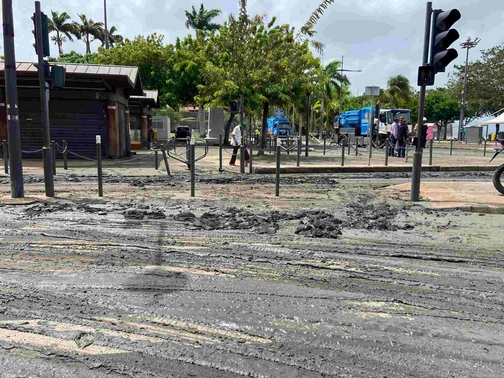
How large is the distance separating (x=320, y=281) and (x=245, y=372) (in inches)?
73.0

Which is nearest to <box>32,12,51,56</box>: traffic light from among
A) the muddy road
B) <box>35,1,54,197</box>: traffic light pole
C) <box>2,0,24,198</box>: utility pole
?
<box>35,1,54,197</box>: traffic light pole

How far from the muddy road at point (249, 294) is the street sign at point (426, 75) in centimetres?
261

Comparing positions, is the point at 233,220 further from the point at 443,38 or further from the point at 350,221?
the point at 443,38

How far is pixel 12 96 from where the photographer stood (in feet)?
29.2

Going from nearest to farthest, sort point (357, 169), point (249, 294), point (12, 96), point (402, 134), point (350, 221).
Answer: point (249, 294), point (350, 221), point (12, 96), point (357, 169), point (402, 134)

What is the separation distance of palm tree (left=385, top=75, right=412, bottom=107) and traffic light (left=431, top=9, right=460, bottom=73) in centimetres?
5659

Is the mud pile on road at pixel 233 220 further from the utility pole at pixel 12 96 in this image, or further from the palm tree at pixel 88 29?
the palm tree at pixel 88 29

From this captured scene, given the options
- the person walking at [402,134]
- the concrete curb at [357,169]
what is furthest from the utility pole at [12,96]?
the person walking at [402,134]

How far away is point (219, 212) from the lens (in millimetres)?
8047

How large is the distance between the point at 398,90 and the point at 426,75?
56.9m

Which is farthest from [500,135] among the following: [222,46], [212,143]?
[212,143]

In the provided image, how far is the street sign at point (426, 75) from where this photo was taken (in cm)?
857

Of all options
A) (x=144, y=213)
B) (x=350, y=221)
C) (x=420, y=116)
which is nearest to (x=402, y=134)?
(x=420, y=116)

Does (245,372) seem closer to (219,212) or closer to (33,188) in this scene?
(219,212)
